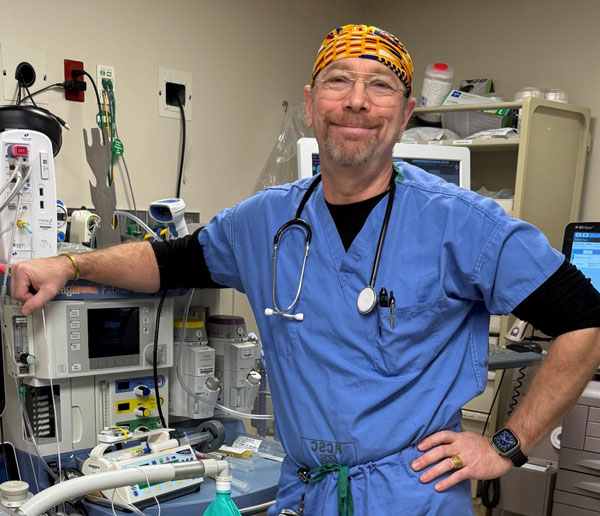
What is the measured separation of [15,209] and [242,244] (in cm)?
52

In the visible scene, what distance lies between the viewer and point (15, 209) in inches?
63.3

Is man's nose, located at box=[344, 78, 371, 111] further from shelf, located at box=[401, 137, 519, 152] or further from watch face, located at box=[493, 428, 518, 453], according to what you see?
shelf, located at box=[401, 137, 519, 152]

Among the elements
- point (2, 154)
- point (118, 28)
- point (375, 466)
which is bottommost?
point (375, 466)

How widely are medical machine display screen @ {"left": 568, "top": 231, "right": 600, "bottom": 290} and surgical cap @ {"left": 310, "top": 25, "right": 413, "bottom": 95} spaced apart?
1.44m

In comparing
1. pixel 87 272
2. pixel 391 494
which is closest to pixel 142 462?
pixel 87 272

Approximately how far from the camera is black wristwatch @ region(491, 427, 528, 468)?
135 centimetres

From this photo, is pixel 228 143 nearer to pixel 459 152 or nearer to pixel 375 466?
pixel 459 152

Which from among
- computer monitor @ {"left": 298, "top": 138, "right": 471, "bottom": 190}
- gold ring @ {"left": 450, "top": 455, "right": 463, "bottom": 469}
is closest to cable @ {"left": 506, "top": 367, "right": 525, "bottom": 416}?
computer monitor @ {"left": 298, "top": 138, "right": 471, "bottom": 190}

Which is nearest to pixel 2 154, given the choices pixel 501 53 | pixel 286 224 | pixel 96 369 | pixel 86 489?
pixel 96 369

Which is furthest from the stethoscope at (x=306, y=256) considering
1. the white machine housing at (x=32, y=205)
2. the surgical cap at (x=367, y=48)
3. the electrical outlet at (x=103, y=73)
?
the electrical outlet at (x=103, y=73)

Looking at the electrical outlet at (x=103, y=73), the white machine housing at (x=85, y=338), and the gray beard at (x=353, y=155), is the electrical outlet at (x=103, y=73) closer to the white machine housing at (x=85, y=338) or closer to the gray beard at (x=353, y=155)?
the white machine housing at (x=85, y=338)

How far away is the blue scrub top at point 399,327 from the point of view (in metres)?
1.32

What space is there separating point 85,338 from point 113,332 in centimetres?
7

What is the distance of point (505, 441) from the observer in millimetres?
1361
